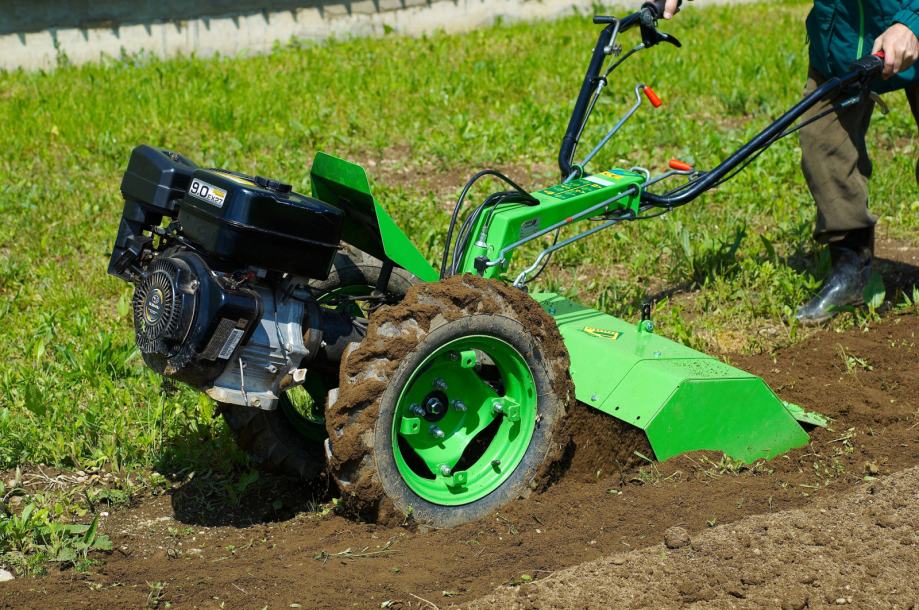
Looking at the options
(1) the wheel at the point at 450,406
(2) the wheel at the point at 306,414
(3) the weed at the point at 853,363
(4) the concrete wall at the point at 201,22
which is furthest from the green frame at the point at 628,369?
(4) the concrete wall at the point at 201,22

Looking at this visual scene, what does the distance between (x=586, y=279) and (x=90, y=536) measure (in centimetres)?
298

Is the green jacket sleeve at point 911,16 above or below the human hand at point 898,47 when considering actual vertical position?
above

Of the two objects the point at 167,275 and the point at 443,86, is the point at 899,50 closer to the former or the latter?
the point at 167,275

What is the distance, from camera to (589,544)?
3367 millimetres

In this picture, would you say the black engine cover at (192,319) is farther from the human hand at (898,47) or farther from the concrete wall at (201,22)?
the concrete wall at (201,22)

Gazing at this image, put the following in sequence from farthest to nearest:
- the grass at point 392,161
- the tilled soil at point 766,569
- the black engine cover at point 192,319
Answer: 1. the grass at point 392,161
2. the black engine cover at point 192,319
3. the tilled soil at point 766,569

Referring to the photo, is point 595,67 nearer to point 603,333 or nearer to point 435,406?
point 603,333

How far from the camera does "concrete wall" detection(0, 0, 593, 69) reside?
370 inches

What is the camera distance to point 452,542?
3365mm

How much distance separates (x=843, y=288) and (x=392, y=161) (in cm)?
314

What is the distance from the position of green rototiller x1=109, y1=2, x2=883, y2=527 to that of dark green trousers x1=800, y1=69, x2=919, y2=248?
0.65 metres

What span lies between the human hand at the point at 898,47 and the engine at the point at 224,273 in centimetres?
224

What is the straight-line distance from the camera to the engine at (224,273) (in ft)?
10.2

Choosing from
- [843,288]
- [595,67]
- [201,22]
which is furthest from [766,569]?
[201,22]
